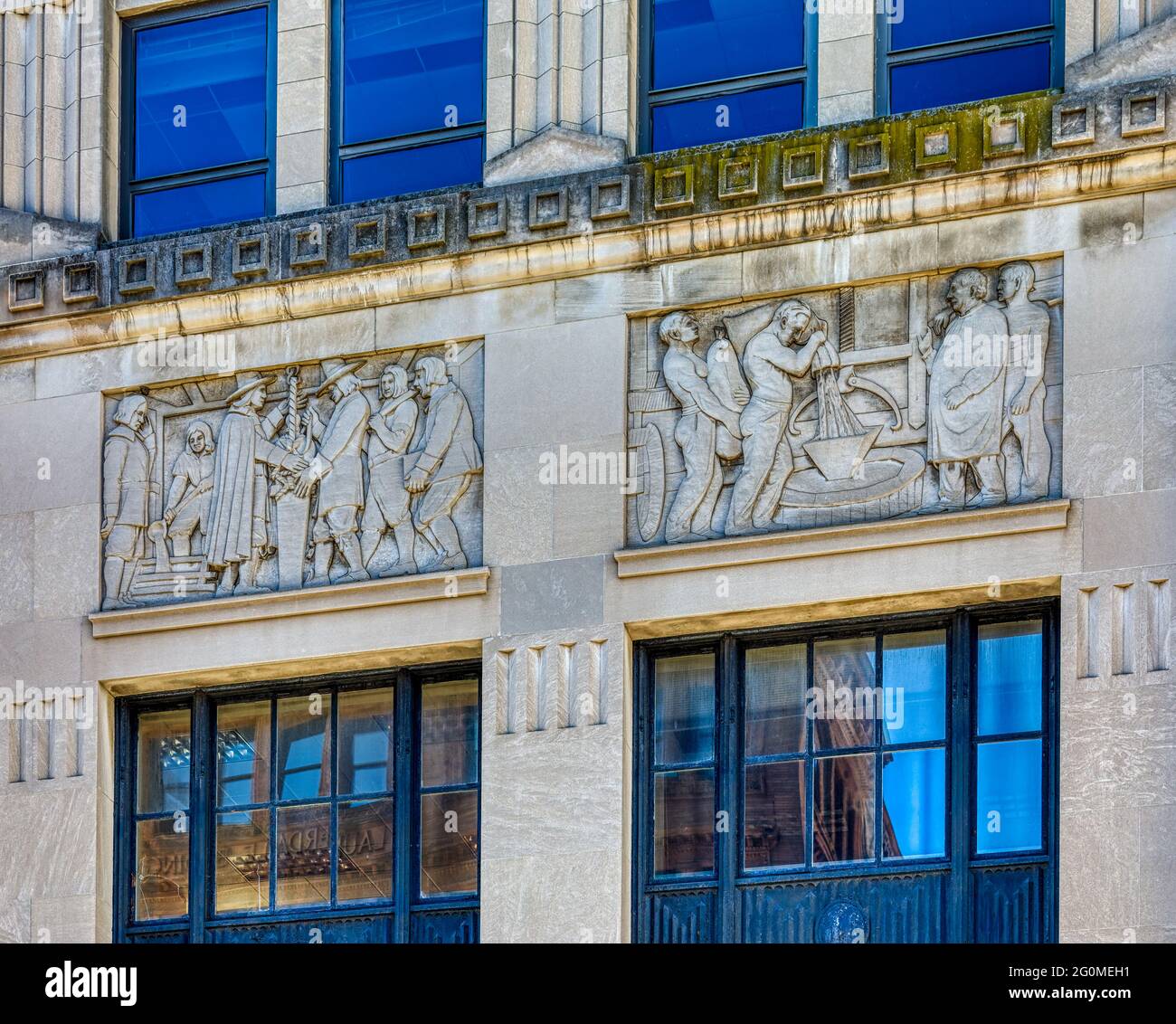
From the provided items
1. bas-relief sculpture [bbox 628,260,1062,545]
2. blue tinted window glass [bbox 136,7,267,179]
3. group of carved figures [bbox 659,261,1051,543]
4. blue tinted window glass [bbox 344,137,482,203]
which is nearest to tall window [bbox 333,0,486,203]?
blue tinted window glass [bbox 344,137,482,203]

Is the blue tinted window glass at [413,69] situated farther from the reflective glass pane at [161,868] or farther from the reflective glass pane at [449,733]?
the reflective glass pane at [161,868]

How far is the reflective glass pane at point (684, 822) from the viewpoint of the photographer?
26609 millimetres

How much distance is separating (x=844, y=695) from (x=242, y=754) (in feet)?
16.2

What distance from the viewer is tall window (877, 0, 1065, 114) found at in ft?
91.1

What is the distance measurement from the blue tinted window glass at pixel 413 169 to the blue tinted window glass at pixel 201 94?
3.10ft

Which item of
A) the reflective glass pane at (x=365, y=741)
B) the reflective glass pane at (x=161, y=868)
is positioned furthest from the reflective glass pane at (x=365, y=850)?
the reflective glass pane at (x=161, y=868)

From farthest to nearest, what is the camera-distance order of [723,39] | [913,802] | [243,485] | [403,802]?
1. [723,39]
2. [243,485]
3. [403,802]
4. [913,802]

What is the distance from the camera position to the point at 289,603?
27875mm

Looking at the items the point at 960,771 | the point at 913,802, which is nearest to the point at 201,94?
the point at 913,802

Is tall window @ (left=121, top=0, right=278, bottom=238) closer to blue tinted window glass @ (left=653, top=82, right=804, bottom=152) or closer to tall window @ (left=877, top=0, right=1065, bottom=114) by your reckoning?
blue tinted window glass @ (left=653, top=82, right=804, bottom=152)

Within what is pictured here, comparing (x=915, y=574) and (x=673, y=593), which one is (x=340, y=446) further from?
(x=915, y=574)

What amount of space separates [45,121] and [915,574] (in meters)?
8.83

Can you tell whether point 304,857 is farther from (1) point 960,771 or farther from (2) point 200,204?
(2) point 200,204

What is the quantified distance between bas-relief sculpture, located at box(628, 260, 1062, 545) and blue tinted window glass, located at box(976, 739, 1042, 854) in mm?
1855
